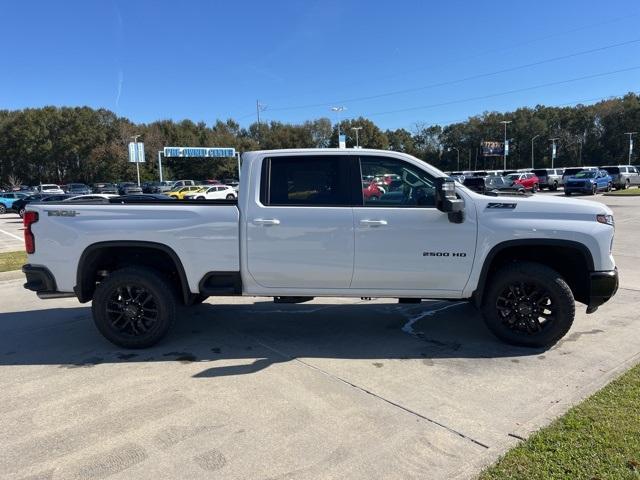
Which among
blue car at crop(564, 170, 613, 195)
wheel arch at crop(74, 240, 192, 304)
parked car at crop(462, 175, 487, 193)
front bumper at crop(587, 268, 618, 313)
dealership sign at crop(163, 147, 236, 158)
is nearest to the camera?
front bumper at crop(587, 268, 618, 313)

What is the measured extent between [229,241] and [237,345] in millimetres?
1142

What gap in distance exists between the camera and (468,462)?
9.49 feet

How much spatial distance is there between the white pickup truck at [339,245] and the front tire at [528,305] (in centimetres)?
1

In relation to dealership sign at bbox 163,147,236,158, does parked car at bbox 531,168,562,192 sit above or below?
below

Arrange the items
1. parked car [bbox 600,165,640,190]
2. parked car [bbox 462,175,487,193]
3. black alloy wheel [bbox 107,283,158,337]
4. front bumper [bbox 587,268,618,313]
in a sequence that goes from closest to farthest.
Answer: front bumper [bbox 587,268,618,313]
black alloy wheel [bbox 107,283,158,337]
parked car [bbox 462,175,487,193]
parked car [bbox 600,165,640,190]

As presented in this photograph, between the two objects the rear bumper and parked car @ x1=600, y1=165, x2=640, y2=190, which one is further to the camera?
parked car @ x1=600, y1=165, x2=640, y2=190

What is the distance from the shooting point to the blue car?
3181cm

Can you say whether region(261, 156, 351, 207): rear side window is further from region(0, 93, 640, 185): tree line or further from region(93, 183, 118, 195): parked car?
region(0, 93, 640, 185): tree line

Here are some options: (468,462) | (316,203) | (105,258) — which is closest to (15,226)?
(105,258)

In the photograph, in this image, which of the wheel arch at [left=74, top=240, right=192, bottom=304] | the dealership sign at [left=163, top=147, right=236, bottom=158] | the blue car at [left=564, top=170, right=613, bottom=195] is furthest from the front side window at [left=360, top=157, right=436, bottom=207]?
the dealership sign at [left=163, top=147, right=236, bottom=158]

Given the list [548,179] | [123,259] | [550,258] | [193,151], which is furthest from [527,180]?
[123,259]

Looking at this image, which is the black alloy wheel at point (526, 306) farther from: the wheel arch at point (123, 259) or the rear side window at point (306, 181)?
the wheel arch at point (123, 259)

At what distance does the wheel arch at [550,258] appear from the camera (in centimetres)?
452

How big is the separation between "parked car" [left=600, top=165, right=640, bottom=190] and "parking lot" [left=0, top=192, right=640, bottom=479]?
37423 millimetres
